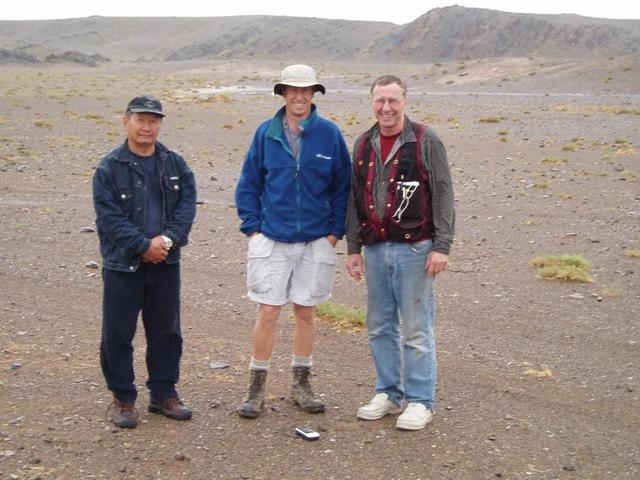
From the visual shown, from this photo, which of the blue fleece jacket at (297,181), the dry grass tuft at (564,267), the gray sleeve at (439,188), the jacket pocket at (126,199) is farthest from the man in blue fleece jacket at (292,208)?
the dry grass tuft at (564,267)

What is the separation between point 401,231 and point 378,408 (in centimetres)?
108

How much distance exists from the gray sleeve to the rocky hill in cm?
8080

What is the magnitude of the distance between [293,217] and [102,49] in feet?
448

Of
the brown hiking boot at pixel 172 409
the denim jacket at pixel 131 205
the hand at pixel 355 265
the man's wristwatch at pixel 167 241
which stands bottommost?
the brown hiking boot at pixel 172 409

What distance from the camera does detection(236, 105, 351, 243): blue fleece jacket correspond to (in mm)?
5156

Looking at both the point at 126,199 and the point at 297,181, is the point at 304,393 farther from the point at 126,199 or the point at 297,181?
the point at 126,199

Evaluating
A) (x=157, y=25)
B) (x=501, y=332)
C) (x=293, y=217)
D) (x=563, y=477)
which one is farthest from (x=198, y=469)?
(x=157, y=25)

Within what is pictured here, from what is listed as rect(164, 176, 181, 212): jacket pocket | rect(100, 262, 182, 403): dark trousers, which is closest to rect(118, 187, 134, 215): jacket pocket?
rect(164, 176, 181, 212): jacket pocket

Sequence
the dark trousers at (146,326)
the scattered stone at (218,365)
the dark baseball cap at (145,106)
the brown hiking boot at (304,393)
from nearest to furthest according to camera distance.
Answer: the dark baseball cap at (145,106) < the dark trousers at (146,326) < the brown hiking boot at (304,393) < the scattered stone at (218,365)

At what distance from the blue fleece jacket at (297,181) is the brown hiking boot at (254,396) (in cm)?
82

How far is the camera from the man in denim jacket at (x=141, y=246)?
195 inches

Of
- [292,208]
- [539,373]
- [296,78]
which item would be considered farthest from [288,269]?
[539,373]

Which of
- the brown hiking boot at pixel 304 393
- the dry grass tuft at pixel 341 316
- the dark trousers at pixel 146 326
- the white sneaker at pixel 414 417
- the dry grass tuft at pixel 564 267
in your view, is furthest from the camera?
the dry grass tuft at pixel 564 267

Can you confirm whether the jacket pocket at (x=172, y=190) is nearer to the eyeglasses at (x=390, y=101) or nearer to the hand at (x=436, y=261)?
the eyeglasses at (x=390, y=101)
